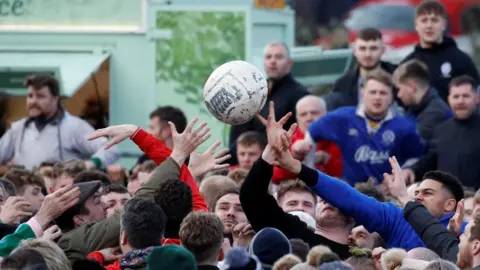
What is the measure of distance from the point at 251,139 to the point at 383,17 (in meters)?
17.6

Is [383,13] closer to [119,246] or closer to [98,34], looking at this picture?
[98,34]

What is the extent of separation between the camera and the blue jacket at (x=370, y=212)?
1062 cm

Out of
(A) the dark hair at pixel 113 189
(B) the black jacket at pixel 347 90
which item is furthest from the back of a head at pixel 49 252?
(B) the black jacket at pixel 347 90

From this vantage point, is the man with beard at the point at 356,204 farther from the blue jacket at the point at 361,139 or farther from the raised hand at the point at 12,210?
the blue jacket at the point at 361,139

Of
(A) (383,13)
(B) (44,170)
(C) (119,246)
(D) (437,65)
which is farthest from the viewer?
(A) (383,13)

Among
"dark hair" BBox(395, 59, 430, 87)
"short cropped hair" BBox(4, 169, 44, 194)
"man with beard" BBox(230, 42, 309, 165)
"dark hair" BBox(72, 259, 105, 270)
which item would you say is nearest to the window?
"man with beard" BBox(230, 42, 309, 165)

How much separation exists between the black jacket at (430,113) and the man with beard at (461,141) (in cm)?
37

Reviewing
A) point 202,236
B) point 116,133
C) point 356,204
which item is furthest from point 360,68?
point 202,236

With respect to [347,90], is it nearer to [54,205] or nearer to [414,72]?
[414,72]

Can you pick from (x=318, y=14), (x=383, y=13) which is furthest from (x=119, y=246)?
(x=318, y=14)

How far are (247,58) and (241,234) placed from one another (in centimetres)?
676

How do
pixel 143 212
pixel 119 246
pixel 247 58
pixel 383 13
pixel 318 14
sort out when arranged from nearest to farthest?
pixel 143 212
pixel 119 246
pixel 247 58
pixel 383 13
pixel 318 14

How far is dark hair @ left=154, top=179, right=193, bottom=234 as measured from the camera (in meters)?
9.98

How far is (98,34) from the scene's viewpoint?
17438 mm
